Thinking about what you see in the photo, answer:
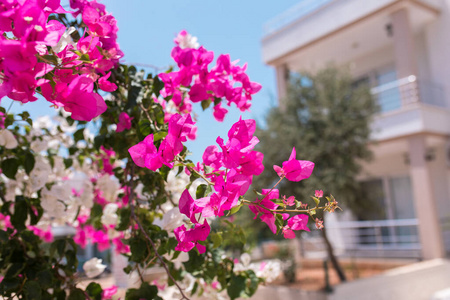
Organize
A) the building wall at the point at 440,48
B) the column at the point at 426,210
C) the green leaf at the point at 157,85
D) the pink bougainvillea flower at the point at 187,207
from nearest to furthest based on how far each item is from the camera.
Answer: the pink bougainvillea flower at the point at 187,207, the green leaf at the point at 157,85, the column at the point at 426,210, the building wall at the point at 440,48

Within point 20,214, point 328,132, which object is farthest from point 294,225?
point 328,132

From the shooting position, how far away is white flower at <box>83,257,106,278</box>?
1.66 metres

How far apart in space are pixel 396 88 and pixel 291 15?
3.40 meters

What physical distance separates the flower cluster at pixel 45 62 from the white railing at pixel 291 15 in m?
10.3

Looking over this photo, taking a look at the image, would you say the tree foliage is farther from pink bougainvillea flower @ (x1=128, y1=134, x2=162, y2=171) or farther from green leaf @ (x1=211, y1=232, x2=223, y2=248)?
pink bougainvillea flower @ (x1=128, y1=134, x2=162, y2=171)

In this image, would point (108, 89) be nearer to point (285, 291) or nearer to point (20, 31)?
point (20, 31)

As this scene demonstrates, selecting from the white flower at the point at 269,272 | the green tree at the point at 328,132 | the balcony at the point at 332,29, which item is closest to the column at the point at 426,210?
the green tree at the point at 328,132

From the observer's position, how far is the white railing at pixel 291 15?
10.8 m

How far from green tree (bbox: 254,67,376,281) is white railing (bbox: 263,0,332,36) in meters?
2.89

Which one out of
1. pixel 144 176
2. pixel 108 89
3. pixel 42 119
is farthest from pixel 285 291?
pixel 108 89

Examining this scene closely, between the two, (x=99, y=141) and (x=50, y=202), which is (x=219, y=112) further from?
(x=50, y=202)

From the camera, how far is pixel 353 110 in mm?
8156

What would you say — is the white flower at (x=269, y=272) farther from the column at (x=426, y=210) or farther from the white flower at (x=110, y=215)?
the column at (x=426, y=210)

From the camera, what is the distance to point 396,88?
10062 mm
